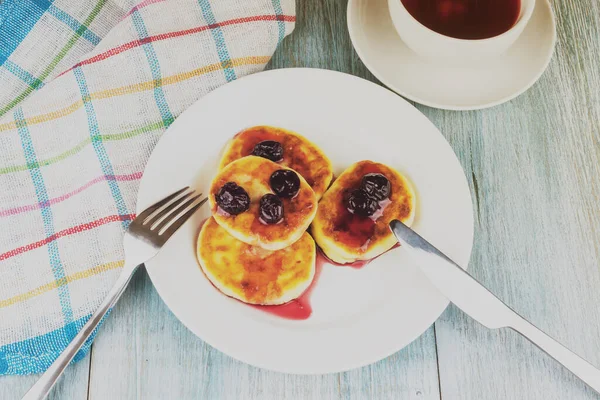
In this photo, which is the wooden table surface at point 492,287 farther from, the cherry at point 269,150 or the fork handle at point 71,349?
the cherry at point 269,150

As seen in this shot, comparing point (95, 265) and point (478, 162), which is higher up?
point (95, 265)

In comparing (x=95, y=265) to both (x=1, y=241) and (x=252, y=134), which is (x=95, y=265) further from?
(x=252, y=134)

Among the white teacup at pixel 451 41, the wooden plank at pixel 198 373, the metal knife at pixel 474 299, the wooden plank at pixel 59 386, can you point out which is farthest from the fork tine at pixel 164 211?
the white teacup at pixel 451 41

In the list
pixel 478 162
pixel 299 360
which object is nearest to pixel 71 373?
pixel 299 360

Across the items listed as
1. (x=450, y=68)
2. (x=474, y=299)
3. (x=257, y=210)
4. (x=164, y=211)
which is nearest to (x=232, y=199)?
(x=257, y=210)

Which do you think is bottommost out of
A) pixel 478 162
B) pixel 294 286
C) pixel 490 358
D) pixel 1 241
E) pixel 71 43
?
pixel 490 358
